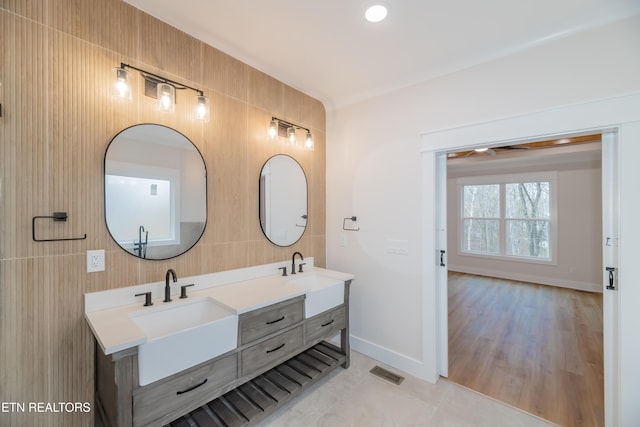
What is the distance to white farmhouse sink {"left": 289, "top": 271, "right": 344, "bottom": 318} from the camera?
83.4 inches

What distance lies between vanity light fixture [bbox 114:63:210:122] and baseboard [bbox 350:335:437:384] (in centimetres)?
255

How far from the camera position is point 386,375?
95.4 inches

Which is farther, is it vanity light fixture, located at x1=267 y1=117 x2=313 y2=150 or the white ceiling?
vanity light fixture, located at x1=267 y1=117 x2=313 y2=150

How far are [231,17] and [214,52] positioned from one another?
385 mm

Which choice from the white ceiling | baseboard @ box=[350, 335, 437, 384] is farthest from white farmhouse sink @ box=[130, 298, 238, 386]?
the white ceiling

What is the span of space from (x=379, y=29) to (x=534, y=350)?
3.48m

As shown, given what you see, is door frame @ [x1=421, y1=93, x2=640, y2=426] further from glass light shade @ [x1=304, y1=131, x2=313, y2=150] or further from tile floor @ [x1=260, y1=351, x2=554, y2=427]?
glass light shade @ [x1=304, y1=131, x2=313, y2=150]

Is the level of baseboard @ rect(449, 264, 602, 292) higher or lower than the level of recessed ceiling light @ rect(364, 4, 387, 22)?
lower

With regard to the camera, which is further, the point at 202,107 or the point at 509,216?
the point at 509,216

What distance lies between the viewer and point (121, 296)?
1.62 meters

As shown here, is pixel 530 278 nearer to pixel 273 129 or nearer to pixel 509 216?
pixel 509 216

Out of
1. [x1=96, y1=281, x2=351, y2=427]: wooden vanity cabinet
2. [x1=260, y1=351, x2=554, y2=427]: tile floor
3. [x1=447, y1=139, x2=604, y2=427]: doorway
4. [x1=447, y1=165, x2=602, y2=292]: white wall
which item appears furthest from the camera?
[x1=447, y1=165, x2=602, y2=292]: white wall

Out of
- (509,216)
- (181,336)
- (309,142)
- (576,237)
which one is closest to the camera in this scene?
(181,336)

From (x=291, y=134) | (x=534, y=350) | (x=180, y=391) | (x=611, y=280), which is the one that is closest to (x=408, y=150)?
(x=291, y=134)
